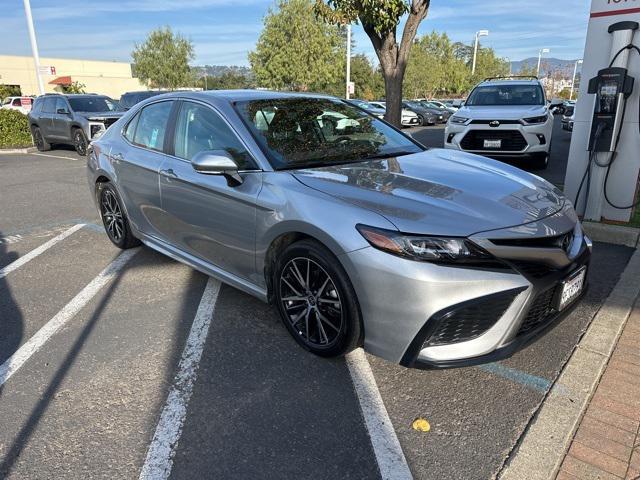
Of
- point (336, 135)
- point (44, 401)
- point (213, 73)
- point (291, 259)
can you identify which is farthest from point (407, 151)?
point (213, 73)

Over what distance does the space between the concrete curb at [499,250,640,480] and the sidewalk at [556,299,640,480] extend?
4 cm

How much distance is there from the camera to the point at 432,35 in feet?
189

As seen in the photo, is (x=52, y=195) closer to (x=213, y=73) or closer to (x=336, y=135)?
(x=336, y=135)

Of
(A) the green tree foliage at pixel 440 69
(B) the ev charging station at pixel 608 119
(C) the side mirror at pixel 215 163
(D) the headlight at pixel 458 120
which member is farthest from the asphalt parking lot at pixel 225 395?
(A) the green tree foliage at pixel 440 69

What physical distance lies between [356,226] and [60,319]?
251cm

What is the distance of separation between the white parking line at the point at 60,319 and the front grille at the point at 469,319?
2.54 m

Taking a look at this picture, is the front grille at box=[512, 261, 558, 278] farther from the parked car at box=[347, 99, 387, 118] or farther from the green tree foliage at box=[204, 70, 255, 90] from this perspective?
the green tree foliage at box=[204, 70, 255, 90]

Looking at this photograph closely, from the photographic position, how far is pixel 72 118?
46.5ft

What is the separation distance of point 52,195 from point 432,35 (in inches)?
2242

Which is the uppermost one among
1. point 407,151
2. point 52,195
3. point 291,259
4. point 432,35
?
point 432,35

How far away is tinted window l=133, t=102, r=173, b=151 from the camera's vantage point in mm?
4207

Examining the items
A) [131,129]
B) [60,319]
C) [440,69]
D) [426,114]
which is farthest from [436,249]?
[440,69]

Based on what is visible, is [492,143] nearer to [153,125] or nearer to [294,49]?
[153,125]

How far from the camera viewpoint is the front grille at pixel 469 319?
2.37 metres
